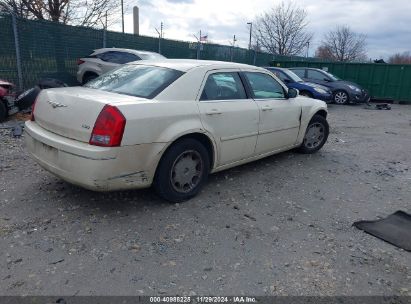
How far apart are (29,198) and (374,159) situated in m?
5.76

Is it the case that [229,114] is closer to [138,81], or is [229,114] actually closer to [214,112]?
[214,112]

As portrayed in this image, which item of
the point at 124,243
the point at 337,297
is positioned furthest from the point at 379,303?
the point at 124,243

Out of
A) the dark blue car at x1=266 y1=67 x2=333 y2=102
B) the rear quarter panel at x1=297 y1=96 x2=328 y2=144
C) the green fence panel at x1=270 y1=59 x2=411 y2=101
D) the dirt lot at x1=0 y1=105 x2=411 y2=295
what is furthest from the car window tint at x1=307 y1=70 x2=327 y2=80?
the dirt lot at x1=0 y1=105 x2=411 y2=295

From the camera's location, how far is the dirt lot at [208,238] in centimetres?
266

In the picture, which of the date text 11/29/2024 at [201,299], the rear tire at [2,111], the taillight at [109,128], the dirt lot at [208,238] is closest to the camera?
the date text 11/29/2024 at [201,299]

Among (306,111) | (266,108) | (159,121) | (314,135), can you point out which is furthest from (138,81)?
(314,135)

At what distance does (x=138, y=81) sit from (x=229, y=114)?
115 cm

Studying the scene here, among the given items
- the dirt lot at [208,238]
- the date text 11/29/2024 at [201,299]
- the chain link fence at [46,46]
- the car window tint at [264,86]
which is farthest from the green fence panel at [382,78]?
the date text 11/29/2024 at [201,299]

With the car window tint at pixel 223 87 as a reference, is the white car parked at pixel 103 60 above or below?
above

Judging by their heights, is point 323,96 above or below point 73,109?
below

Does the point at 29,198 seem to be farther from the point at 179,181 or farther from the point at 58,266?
the point at 179,181

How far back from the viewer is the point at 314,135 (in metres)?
6.34

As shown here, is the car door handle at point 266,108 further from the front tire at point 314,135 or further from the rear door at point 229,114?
the front tire at point 314,135

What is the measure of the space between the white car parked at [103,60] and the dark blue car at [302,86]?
5.18 m
